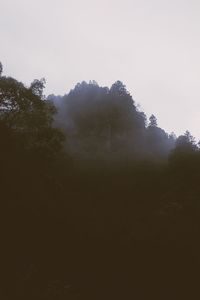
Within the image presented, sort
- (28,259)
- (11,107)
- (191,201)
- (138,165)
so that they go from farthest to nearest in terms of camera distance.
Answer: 1. (138,165)
2. (191,201)
3. (11,107)
4. (28,259)

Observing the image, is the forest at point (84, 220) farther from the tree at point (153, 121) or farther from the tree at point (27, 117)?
the tree at point (153, 121)

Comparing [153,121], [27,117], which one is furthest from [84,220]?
[153,121]

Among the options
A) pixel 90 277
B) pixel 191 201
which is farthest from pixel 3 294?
pixel 191 201

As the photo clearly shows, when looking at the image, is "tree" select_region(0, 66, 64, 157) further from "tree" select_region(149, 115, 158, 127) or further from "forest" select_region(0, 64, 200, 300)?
"tree" select_region(149, 115, 158, 127)

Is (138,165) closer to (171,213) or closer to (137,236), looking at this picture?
(171,213)

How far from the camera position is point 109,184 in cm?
4469

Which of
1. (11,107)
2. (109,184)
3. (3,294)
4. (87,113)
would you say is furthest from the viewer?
(87,113)

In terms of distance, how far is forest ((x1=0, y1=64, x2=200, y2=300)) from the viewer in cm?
2525

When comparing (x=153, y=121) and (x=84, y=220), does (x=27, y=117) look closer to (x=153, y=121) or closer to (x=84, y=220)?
(x=84, y=220)

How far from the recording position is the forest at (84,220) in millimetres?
25250

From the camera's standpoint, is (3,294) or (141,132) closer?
(3,294)

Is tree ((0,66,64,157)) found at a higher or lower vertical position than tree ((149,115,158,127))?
lower

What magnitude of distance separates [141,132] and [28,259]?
51.4m

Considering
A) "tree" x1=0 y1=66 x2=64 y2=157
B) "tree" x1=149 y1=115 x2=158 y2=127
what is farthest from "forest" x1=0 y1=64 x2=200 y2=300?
"tree" x1=149 y1=115 x2=158 y2=127
